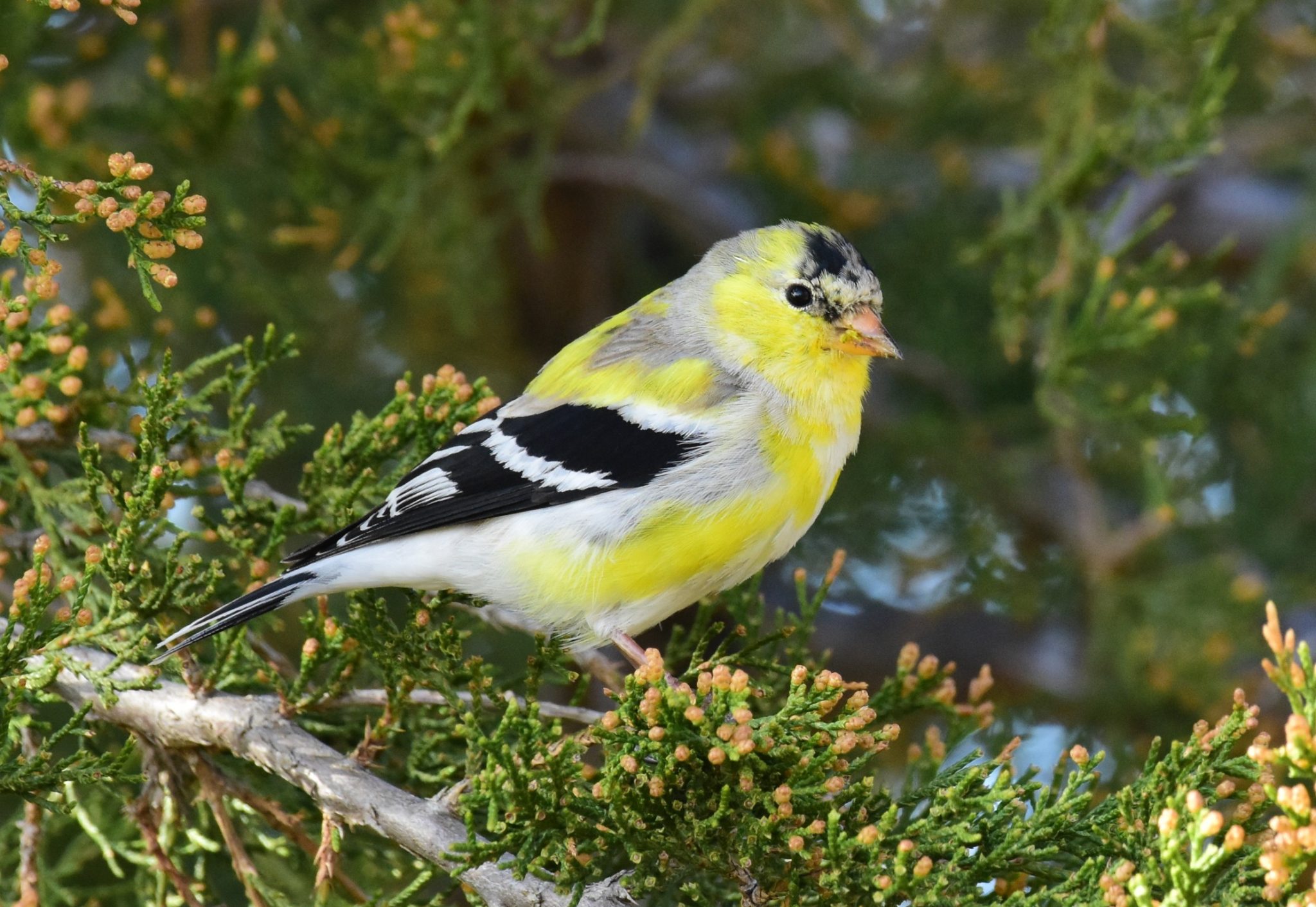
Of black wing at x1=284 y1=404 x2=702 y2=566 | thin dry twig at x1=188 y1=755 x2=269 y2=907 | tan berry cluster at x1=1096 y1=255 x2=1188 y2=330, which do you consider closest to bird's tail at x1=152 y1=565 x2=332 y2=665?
black wing at x1=284 y1=404 x2=702 y2=566

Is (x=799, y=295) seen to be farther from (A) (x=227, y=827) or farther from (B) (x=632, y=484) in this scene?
(A) (x=227, y=827)

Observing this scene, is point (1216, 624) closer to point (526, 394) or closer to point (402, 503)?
point (526, 394)

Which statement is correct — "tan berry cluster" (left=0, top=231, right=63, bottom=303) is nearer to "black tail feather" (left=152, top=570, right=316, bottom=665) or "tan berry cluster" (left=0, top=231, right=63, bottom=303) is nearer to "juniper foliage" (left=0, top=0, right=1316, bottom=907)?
"juniper foliage" (left=0, top=0, right=1316, bottom=907)

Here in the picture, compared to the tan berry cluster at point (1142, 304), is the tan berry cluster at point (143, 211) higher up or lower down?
higher up

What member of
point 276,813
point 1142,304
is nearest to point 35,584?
point 276,813

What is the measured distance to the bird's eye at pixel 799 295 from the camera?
321cm

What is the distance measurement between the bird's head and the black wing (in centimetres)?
37

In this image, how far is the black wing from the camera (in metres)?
2.79

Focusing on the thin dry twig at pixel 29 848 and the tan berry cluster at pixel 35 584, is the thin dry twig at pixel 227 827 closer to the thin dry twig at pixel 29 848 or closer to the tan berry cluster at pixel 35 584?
the thin dry twig at pixel 29 848

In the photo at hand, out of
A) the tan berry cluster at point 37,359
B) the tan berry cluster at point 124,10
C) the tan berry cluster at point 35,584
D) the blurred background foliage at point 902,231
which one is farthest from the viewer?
the blurred background foliage at point 902,231

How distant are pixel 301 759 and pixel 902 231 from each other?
325 cm

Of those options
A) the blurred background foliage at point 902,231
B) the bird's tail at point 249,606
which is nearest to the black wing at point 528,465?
the bird's tail at point 249,606

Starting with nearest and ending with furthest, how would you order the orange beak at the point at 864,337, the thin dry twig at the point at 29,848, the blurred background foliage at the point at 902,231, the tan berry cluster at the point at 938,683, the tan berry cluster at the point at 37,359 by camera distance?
the thin dry twig at the point at 29,848 < the tan berry cluster at the point at 37,359 < the tan berry cluster at the point at 938,683 < the orange beak at the point at 864,337 < the blurred background foliage at the point at 902,231

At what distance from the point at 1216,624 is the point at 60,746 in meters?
3.42
